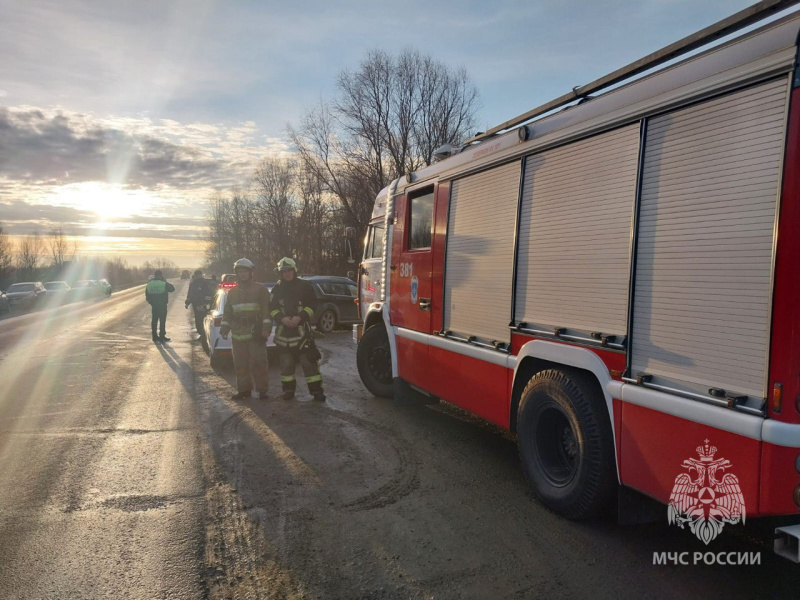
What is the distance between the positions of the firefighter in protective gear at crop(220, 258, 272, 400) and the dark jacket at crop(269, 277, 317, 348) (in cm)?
24

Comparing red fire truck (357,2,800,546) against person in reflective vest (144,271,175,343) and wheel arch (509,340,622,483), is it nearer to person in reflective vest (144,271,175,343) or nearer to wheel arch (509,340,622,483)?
wheel arch (509,340,622,483)

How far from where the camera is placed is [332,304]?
17.0m

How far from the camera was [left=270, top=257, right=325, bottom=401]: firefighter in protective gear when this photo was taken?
25.2 feet

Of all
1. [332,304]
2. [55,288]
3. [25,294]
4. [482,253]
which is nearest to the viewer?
[482,253]

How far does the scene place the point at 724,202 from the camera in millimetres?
2883

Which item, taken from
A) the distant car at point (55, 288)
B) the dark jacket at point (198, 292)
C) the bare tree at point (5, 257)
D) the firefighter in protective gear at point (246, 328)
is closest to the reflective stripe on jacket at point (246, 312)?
the firefighter in protective gear at point (246, 328)

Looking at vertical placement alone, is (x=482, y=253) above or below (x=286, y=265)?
above

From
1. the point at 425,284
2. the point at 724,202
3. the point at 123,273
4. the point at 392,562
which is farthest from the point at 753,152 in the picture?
the point at 123,273

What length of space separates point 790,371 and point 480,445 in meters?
3.44

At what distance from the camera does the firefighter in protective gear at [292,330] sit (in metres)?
7.68

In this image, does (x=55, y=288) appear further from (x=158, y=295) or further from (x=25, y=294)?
(x=158, y=295)

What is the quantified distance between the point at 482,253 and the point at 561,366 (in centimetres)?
136
